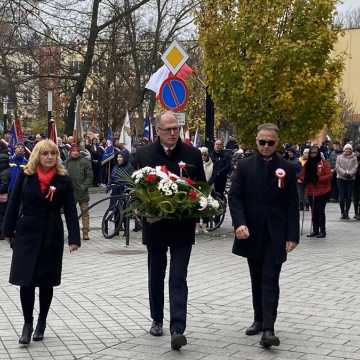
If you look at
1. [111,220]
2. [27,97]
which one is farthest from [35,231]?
[27,97]

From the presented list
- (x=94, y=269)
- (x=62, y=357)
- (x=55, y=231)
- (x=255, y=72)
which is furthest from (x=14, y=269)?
(x=255, y=72)

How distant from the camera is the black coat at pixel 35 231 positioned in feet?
22.1

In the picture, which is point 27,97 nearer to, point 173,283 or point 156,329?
point 156,329

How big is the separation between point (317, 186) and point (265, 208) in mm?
9091

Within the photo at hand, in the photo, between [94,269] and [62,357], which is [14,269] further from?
[94,269]

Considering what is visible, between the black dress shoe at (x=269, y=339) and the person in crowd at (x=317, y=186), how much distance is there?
362 inches

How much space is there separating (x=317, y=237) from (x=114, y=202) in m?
4.00

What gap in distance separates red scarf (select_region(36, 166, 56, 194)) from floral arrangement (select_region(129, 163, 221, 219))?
727 mm

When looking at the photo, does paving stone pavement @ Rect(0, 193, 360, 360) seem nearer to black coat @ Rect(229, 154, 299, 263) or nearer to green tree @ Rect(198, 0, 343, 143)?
black coat @ Rect(229, 154, 299, 263)

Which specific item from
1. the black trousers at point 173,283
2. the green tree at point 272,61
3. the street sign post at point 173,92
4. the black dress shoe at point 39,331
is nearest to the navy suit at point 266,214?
the black trousers at point 173,283

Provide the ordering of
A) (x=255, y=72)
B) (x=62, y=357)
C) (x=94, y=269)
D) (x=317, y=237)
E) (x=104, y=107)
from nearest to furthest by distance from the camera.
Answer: (x=62, y=357)
(x=94, y=269)
(x=317, y=237)
(x=255, y=72)
(x=104, y=107)

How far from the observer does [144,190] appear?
22.0ft

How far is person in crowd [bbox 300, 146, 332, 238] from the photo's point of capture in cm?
1558

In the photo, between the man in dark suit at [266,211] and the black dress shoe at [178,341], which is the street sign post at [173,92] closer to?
the man in dark suit at [266,211]
